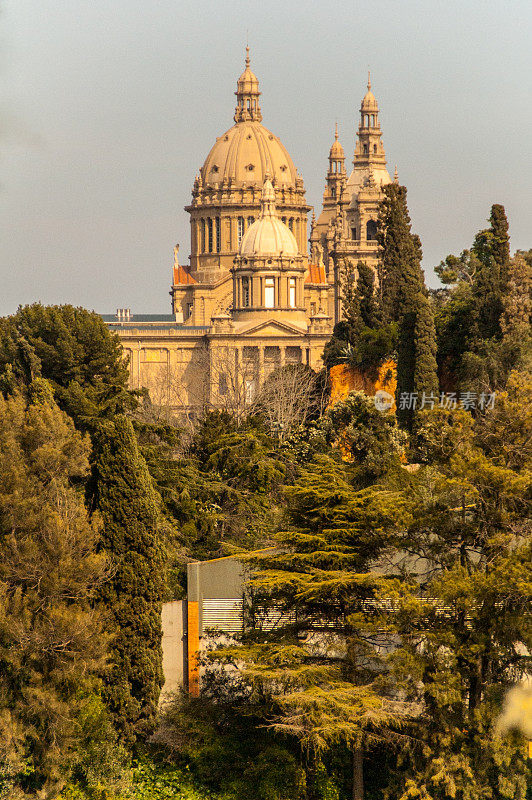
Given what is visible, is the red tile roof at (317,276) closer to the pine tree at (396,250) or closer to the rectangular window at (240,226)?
the rectangular window at (240,226)

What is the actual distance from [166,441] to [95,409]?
2817 mm

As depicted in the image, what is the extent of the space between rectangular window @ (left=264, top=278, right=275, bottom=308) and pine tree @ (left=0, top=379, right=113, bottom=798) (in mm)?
111928

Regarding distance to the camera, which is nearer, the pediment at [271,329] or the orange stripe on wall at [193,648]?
the orange stripe on wall at [193,648]

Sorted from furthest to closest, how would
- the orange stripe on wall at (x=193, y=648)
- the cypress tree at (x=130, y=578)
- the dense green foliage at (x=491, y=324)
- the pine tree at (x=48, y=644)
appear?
the dense green foliage at (x=491, y=324) → the orange stripe on wall at (x=193, y=648) → the cypress tree at (x=130, y=578) → the pine tree at (x=48, y=644)

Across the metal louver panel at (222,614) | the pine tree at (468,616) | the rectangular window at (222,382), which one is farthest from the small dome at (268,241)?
the pine tree at (468,616)

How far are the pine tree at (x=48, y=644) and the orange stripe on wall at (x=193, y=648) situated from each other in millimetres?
2638

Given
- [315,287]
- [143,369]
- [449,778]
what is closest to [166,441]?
[449,778]

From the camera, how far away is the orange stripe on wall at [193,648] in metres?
39.9

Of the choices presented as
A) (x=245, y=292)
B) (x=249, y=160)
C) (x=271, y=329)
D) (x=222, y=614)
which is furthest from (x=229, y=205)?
(x=222, y=614)

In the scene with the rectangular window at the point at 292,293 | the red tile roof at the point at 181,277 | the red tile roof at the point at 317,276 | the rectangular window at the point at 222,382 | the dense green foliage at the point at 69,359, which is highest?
the red tile roof at the point at 181,277

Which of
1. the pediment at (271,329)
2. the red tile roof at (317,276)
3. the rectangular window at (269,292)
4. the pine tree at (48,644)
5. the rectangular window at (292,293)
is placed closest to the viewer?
the pine tree at (48,644)

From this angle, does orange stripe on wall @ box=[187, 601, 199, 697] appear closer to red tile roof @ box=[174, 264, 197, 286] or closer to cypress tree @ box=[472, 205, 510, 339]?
cypress tree @ box=[472, 205, 510, 339]

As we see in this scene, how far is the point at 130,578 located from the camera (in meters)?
39.2

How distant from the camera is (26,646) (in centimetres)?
3778
